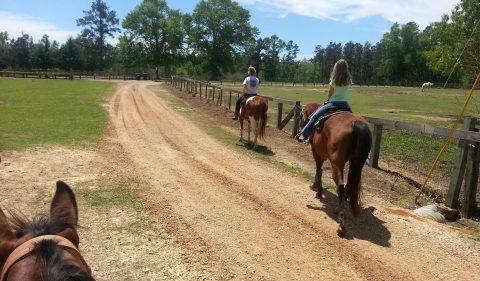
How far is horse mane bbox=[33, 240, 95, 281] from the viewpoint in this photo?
5.06 ft

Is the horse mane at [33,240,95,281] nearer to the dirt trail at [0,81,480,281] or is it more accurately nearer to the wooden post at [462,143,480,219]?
the dirt trail at [0,81,480,281]

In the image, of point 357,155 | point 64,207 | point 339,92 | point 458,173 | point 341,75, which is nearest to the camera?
point 64,207

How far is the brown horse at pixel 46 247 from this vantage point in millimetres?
1596

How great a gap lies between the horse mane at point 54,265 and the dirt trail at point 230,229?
2.75 m

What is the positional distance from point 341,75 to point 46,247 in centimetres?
611

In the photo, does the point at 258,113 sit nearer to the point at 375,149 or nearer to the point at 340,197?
the point at 375,149

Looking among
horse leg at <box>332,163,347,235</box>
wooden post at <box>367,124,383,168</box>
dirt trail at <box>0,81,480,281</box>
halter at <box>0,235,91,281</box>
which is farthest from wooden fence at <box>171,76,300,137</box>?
halter at <box>0,235,91,281</box>

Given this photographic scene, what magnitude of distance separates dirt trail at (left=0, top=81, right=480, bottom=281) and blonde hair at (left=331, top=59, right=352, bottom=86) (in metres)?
2.17

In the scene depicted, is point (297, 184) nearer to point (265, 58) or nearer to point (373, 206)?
point (373, 206)

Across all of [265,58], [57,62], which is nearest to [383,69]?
[265,58]

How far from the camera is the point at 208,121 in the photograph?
16.9 metres

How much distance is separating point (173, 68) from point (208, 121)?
7825 centimetres

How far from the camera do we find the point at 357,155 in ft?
19.5

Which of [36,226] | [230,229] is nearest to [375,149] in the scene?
[230,229]
